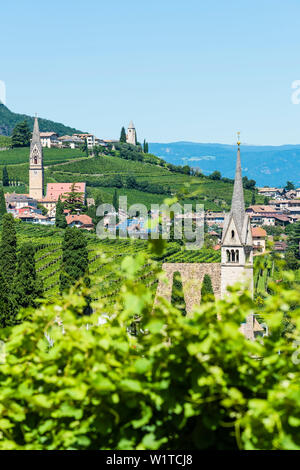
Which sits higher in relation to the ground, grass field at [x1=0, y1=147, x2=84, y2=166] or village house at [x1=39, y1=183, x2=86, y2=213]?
grass field at [x1=0, y1=147, x2=84, y2=166]

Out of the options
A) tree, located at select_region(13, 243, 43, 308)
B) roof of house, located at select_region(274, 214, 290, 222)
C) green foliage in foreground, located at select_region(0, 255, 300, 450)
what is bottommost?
roof of house, located at select_region(274, 214, 290, 222)

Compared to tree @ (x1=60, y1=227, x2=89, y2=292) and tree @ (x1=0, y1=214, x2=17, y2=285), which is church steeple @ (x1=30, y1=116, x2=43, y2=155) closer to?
tree @ (x1=0, y1=214, x2=17, y2=285)

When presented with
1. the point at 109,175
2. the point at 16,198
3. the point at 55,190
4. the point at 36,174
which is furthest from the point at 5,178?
the point at 109,175

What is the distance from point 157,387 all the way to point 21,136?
13649 cm

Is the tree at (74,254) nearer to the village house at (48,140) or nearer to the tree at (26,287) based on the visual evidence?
the tree at (26,287)

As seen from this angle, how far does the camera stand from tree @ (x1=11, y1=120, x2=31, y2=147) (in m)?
136

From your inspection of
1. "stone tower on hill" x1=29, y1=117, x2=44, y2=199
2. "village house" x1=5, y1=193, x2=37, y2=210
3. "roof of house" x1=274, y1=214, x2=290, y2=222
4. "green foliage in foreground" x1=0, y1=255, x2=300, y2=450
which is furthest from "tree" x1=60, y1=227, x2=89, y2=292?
"roof of house" x1=274, y1=214, x2=290, y2=222

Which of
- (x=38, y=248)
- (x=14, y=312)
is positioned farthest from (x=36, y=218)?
(x=14, y=312)

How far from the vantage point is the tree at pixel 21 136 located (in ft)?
445

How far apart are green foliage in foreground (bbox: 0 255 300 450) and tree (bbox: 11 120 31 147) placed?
445 ft

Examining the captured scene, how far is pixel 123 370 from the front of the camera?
3.27 meters

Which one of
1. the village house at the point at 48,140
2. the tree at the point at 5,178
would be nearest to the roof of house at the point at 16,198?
the tree at the point at 5,178

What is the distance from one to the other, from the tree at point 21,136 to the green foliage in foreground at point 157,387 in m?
136
